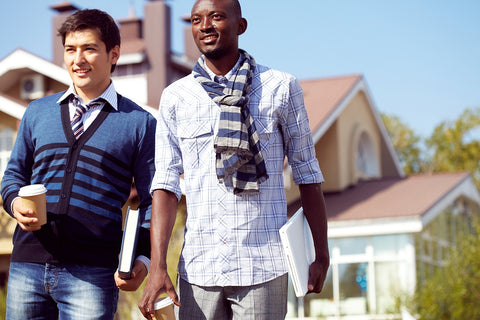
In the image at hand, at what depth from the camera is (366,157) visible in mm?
24984

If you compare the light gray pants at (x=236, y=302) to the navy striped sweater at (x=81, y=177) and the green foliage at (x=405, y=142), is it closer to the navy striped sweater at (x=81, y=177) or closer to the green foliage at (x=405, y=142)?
the navy striped sweater at (x=81, y=177)

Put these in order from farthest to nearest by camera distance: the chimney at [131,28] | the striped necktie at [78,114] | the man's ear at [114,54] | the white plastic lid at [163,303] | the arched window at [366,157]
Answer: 1. the chimney at [131,28]
2. the arched window at [366,157]
3. the man's ear at [114,54]
4. the striped necktie at [78,114]
5. the white plastic lid at [163,303]

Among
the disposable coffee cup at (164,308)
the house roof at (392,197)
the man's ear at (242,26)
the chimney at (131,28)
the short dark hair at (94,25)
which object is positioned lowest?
the disposable coffee cup at (164,308)

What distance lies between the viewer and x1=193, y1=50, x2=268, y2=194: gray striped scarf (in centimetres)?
310

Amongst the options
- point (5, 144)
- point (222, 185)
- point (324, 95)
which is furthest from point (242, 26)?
point (324, 95)

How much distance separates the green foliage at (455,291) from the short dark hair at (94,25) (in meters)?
13.1

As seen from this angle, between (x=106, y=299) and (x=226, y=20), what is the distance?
128 cm

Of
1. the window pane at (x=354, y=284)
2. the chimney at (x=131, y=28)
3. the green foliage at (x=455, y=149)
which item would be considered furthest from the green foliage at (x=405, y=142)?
the window pane at (x=354, y=284)

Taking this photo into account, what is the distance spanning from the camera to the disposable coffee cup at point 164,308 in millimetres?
2988

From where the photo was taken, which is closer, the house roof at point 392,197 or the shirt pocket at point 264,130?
the shirt pocket at point 264,130

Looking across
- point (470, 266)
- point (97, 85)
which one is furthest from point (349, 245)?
point (97, 85)

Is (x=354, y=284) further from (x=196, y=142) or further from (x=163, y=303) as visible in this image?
(x=163, y=303)

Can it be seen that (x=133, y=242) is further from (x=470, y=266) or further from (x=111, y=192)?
(x=470, y=266)

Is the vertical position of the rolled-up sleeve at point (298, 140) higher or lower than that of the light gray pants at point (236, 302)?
higher
